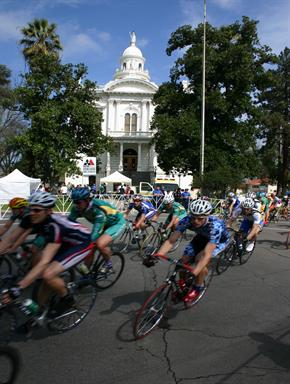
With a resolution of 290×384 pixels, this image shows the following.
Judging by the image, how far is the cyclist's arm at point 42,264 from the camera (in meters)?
4.07

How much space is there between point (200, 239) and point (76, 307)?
2100mm

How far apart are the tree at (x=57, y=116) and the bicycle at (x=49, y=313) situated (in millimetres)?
25737

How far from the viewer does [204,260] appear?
5.26 meters

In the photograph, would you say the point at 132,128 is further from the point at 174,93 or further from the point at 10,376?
the point at 10,376

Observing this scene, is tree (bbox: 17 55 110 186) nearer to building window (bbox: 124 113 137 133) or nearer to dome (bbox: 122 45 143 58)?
building window (bbox: 124 113 137 133)

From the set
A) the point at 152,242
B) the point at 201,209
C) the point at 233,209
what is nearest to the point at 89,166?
the point at 233,209

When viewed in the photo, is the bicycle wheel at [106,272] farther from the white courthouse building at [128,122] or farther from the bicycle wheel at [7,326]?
the white courthouse building at [128,122]

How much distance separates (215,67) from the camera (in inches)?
1321

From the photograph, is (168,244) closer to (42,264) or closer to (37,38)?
(42,264)

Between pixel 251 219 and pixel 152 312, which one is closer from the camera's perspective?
pixel 152 312

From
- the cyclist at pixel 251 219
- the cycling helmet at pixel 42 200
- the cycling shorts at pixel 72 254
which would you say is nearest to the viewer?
the cycling helmet at pixel 42 200

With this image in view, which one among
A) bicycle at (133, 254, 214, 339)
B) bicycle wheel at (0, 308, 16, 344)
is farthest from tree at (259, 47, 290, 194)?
bicycle wheel at (0, 308, 16, 344)

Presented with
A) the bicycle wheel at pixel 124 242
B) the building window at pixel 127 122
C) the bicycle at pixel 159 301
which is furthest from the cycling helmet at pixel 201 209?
the building window at pixel 127 122

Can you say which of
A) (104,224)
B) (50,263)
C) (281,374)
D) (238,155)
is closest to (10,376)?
(50,263)
